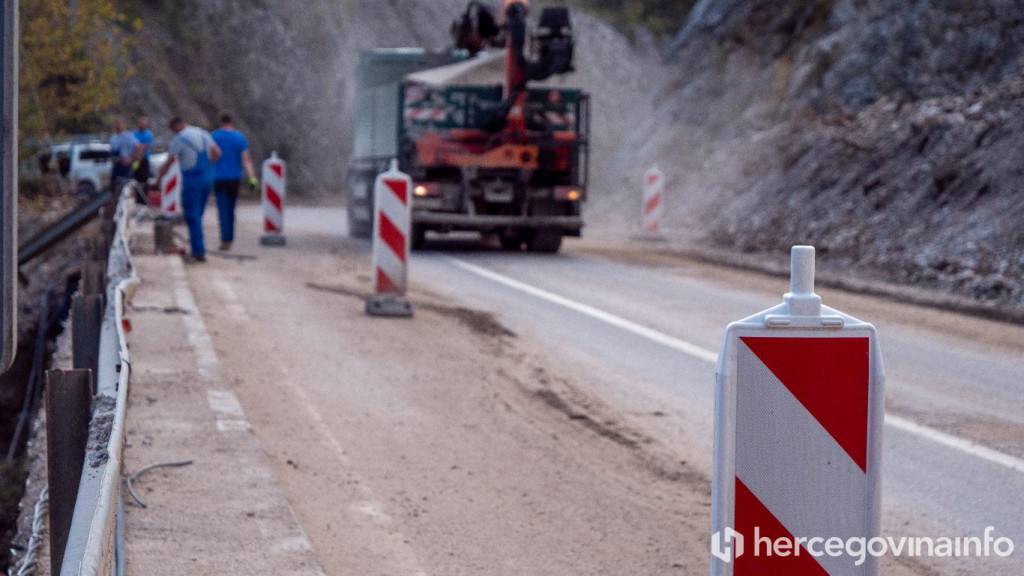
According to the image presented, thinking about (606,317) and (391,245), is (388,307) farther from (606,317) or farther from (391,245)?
(606,317)

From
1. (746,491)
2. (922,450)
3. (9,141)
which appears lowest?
(922,450)

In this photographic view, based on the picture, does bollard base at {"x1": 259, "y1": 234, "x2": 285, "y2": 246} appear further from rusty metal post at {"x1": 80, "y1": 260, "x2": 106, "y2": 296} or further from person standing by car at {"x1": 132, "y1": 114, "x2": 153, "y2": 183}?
rusty metal post at {"x1": 80, "y1": 260, "x2": 106, "y2": 296}

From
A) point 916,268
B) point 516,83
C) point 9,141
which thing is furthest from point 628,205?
point 9,141

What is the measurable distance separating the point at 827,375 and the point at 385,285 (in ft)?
30.8

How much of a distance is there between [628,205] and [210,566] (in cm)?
2572

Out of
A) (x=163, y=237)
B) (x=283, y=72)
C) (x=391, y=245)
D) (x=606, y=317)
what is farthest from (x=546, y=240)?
(x=283, y=72)

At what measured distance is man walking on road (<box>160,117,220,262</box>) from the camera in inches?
649

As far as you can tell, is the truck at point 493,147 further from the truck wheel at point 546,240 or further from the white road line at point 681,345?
the white road line at point 681,345

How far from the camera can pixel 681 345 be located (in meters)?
11.3

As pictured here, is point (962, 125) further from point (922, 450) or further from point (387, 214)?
point (922, 450)

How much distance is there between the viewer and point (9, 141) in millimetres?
2508

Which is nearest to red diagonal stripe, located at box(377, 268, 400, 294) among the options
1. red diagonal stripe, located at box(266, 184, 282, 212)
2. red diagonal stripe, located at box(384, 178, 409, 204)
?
red diagonal stripe, located at box(384, 178, 409, 204)

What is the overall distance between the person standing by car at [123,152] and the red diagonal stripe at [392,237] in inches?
548

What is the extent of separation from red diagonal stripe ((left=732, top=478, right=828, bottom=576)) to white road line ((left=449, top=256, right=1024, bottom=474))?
4.20m
